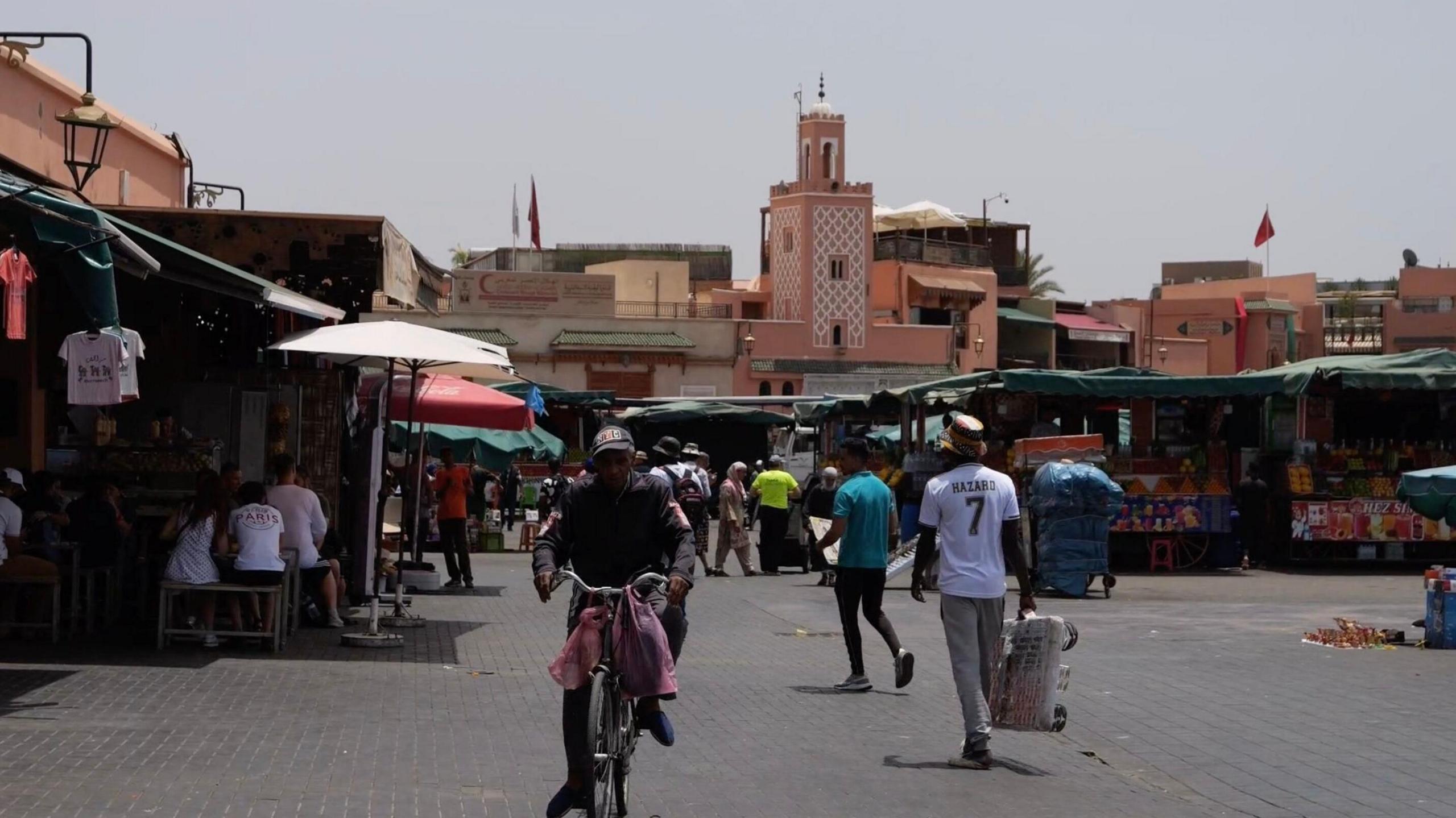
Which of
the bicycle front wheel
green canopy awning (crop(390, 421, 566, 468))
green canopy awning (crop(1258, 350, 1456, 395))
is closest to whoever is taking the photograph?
the bicycle front wheel

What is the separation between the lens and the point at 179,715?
1009 centimetres

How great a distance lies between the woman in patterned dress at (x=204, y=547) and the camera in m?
13.2

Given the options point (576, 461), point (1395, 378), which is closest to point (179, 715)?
point (1395, 378)

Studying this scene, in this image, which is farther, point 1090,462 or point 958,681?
point 1090,462

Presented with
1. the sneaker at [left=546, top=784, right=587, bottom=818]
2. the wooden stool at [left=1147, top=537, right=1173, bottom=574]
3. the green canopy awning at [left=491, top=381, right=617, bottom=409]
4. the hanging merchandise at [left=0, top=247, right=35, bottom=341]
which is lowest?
the sneaker at [left=546, top=784, right=587, bottom=818]

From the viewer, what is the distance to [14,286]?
10.0 metres

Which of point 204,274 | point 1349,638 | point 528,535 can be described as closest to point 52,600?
point 204,274

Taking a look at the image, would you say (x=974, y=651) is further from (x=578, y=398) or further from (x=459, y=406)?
(x=578, y=398)

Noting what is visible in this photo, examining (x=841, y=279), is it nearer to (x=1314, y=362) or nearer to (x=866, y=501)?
(x=1314, y=362)

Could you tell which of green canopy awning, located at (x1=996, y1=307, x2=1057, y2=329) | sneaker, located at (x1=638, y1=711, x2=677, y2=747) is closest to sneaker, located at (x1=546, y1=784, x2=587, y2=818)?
sneaker, located at (x1=638, y1=711, x2=677, y2=747)

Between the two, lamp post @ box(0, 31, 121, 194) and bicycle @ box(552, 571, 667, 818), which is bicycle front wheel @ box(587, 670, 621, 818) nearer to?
bicycle @ box(552, 571, 667, 818)

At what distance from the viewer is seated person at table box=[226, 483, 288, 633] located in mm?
13250

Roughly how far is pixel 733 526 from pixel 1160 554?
5.84 m

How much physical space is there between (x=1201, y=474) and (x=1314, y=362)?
251 cm
